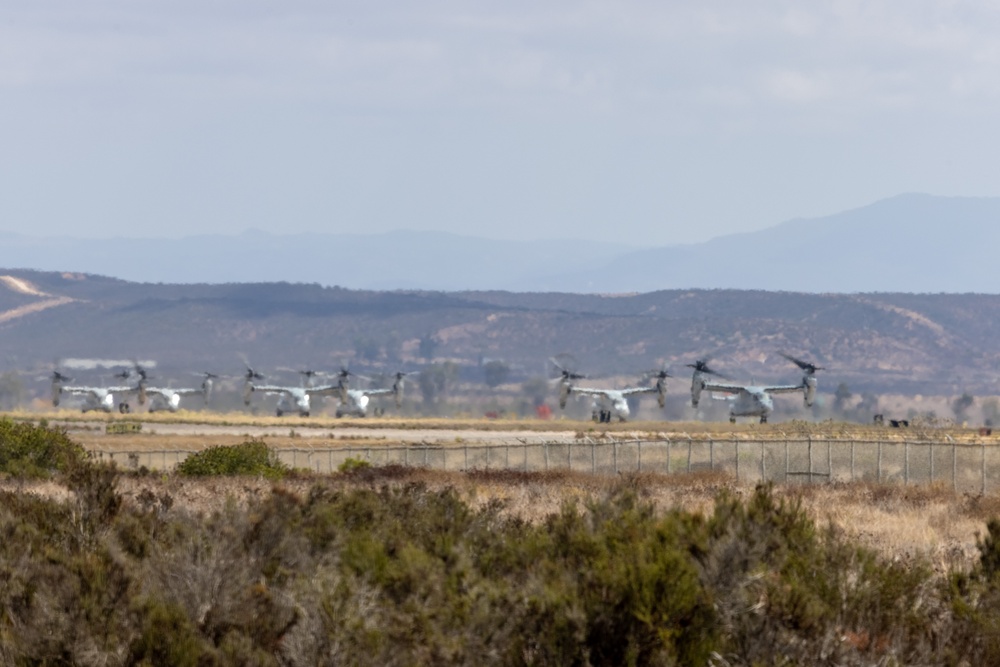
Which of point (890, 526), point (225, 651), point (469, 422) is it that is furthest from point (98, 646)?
point (469, 422)

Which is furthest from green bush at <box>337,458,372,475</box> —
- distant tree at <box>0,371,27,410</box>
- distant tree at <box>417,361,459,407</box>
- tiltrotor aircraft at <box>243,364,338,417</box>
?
distant tree at <box>0,371,27,410</box>

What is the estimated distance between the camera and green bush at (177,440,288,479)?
4428 centimetres

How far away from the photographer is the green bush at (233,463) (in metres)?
44.3

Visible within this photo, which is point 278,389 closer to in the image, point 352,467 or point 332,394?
point 332,394

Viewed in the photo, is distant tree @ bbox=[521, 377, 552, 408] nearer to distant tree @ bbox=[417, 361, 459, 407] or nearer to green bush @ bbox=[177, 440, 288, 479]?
distant tree @ bbox=[417, 361, 459, 407]

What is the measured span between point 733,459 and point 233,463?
18.5 metres

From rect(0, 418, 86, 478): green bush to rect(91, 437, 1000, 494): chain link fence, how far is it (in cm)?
144

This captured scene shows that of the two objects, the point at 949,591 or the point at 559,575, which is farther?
the point at 949,591

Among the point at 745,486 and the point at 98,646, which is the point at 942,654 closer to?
the point at 98,646

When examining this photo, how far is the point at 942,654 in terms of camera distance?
530 inches

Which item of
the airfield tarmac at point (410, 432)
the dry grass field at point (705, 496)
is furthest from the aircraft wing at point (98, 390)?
the dry grass field at point (705, 496)

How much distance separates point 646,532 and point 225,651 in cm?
506

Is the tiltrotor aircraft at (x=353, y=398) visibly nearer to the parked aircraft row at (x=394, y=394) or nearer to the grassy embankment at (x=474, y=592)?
the parked aircraft row at (x=394, y=394)

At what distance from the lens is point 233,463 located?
45000mm
